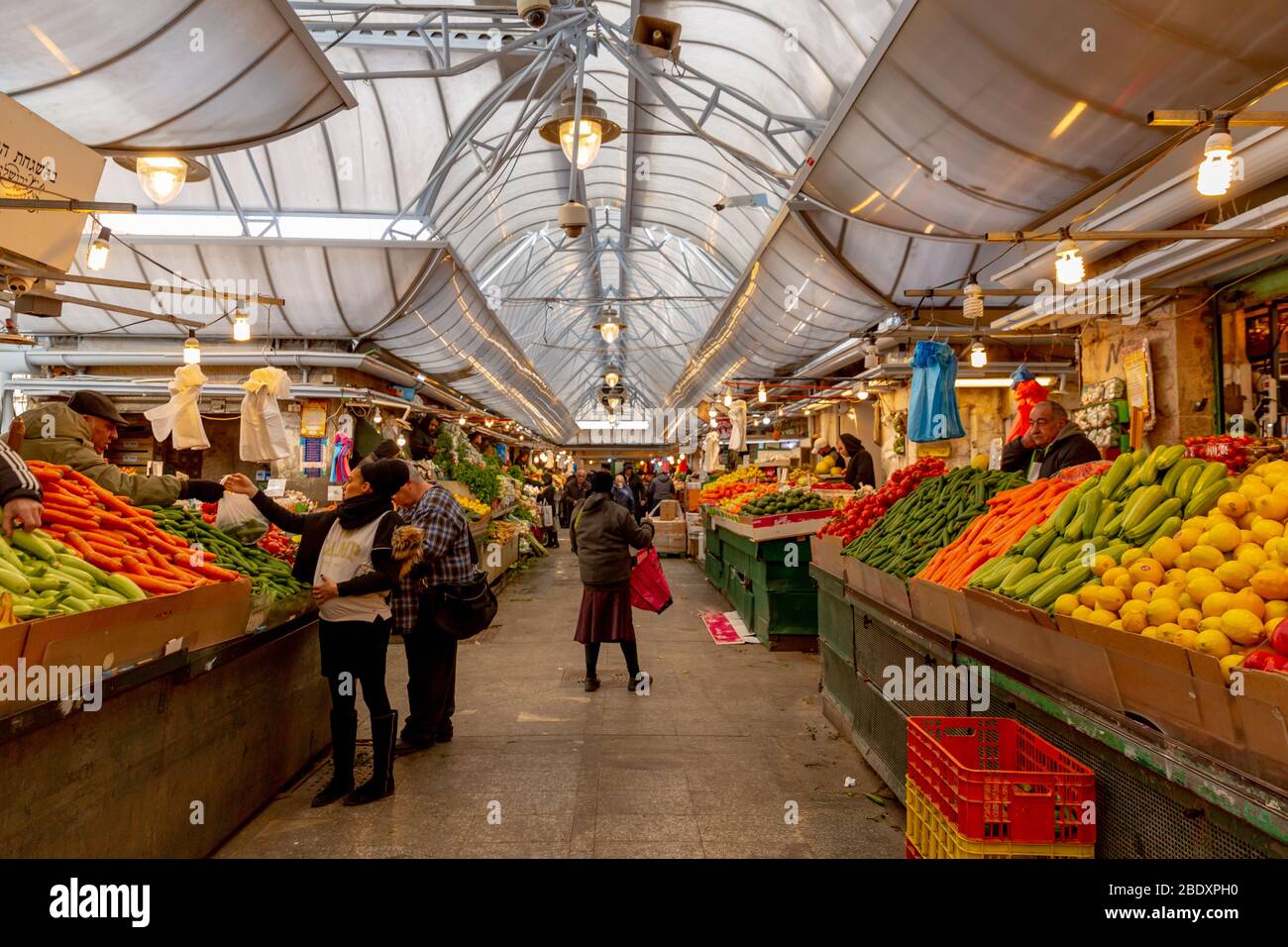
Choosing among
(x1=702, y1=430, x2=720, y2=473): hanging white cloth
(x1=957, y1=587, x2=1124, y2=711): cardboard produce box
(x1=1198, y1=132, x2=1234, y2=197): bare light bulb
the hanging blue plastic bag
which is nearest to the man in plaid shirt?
(x1=957, y1=587, x2=1124, y2=711): cardboard produce box

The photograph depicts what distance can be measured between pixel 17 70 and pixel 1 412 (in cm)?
1058

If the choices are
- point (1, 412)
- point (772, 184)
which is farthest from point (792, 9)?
point (1, 412)

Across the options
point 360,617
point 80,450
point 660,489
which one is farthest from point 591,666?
point 660,489

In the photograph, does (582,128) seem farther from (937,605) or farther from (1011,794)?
(1011,794)

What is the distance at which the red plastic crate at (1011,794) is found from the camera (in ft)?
6.93

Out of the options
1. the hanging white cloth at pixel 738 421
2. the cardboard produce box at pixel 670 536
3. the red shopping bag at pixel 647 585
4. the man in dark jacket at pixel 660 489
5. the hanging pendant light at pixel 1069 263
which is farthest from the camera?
the man in dark jacket at pixel 660 489

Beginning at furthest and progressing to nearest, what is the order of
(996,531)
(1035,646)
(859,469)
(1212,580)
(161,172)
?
(859,469) < (161,172) < (996,531) < (1035,646) < (1212,580)

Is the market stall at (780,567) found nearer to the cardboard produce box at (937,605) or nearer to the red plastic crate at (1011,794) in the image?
the cardboard produce box at (937,605)

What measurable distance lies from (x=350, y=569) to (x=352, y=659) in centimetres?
48

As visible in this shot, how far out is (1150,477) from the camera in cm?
312

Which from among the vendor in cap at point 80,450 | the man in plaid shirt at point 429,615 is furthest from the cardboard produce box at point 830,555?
the vendor in cap at point 80,450

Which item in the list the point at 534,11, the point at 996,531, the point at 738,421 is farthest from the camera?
the point at 738,421

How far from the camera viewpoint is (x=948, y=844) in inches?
88.7

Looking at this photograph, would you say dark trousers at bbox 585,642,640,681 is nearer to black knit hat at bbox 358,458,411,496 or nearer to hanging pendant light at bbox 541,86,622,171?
black knit hat at bbox 358,458,411,496
